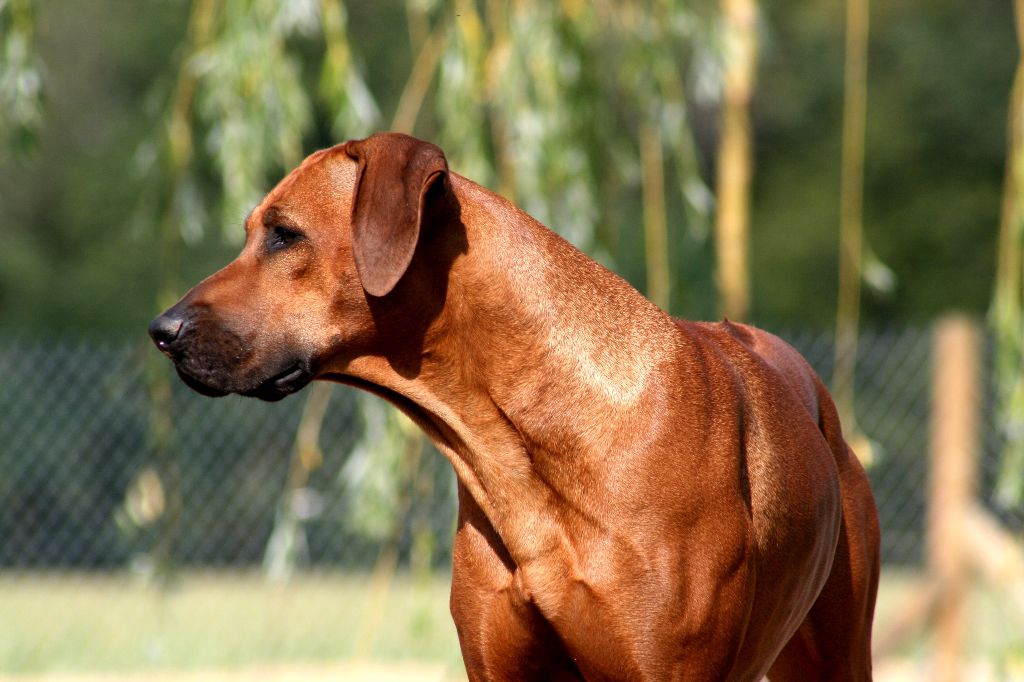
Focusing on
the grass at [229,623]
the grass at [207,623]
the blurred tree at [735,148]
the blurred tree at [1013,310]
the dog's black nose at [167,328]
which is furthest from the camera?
the grass at [207,623]

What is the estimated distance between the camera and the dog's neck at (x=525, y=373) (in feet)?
10.7

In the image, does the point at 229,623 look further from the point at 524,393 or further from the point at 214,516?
the point at 524,393

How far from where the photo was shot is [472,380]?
336cm

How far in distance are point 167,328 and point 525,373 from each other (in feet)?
2.55

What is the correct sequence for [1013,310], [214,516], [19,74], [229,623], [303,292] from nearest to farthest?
[303,292] < [1013,310] < [19,74] < [229,623] < [214,516]

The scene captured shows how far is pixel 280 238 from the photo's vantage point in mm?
3279

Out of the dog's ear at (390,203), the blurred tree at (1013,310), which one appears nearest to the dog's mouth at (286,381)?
the dog's ear at (390,203)

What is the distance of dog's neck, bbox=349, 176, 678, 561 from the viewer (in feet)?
10.7

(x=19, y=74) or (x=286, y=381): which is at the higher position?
(x=19, y=74)

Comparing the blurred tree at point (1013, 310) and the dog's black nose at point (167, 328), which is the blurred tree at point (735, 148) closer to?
the blurred tree at point (1013, 310)

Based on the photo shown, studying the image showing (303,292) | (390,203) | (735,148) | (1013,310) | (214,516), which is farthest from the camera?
(735,148)

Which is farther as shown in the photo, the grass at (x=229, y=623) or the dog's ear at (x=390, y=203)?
the grass at (x=229, y=623)

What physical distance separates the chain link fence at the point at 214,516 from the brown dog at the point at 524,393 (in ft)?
16.2

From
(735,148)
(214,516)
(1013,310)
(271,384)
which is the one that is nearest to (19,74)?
(271,384)
